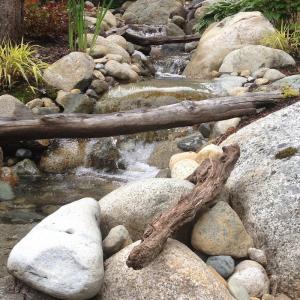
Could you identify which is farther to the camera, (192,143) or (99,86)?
(99,86)

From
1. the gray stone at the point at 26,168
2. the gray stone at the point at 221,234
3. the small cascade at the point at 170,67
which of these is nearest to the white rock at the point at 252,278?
the gray stone at the point at 221,234

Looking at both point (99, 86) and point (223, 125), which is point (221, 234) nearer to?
point (223, 125)

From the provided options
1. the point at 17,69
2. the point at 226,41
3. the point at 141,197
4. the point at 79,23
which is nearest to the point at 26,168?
the point at 17,69

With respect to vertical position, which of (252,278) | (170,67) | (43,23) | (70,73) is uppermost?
(43,23)

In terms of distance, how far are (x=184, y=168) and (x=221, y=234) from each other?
1349 millimetres

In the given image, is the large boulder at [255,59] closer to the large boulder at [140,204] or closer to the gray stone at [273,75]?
the gray stone at [273,75]

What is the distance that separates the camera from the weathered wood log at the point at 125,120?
5285 mm

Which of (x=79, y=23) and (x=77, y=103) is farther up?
(x=79, y=23)

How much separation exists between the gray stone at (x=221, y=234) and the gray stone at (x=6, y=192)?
2.49m

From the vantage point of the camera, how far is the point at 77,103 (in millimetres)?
7199

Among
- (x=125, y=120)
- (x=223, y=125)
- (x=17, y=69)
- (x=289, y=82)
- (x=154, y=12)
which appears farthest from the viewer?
(x=154, y=12)

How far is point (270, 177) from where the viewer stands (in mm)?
4082

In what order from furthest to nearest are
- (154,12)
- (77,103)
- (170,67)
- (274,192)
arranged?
(154,12), (170,67), (77,103), (274,192)

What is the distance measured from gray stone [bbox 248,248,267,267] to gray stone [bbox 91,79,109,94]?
4898 mm
